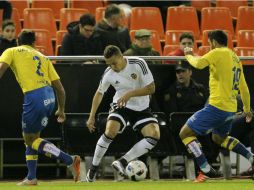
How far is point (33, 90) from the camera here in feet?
38.8

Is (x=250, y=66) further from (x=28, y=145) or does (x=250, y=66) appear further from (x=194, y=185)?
(x=28, y=145)

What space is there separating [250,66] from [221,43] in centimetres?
→ 192

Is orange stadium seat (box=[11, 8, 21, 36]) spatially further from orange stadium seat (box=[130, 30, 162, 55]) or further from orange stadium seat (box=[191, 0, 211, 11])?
orange stadium seat (box=[191, 0, 211, 11])

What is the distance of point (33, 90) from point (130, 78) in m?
1.47

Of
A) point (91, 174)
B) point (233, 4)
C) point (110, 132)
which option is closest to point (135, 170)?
point (110, 132)

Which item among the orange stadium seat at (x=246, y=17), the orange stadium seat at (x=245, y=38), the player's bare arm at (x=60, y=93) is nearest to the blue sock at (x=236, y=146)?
the player's bare arm at (x=60, y=93)

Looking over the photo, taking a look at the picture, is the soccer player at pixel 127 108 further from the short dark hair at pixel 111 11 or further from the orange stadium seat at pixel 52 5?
the orange stadium seat at pixel 52 5

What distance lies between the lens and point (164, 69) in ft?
45.5

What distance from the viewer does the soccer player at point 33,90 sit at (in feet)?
38.7

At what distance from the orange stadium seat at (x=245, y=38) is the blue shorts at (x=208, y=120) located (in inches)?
159

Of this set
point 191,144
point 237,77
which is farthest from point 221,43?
point 191,144

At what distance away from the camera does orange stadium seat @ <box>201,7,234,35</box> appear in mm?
17328

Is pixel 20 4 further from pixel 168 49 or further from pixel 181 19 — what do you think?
pixel 168 49

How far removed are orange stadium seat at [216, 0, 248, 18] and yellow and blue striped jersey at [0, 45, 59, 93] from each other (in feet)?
23.8
